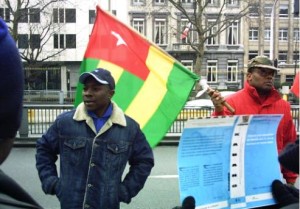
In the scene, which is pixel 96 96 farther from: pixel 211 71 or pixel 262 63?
pixel 211 71

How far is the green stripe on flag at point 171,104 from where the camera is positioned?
363 centimetres

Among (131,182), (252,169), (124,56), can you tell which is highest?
(124,56)

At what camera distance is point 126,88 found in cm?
386

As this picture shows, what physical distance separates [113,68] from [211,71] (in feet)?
152

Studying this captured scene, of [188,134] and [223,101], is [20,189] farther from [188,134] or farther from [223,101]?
[223,101]

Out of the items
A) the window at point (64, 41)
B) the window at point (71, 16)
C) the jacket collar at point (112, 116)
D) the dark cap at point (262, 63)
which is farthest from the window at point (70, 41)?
the jacket collar at point (112, 116)

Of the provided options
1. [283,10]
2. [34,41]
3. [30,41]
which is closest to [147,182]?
[30,41]

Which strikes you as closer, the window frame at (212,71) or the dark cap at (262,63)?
the dark cap at (262,63)

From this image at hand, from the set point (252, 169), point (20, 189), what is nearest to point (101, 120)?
point (252, 169)

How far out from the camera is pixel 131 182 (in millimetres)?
2938

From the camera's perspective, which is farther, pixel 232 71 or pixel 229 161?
pixel 232 71

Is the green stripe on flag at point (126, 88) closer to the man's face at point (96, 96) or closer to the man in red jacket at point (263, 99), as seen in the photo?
the man's face at point (96, 96)

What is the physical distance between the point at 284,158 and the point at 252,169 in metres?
0.71

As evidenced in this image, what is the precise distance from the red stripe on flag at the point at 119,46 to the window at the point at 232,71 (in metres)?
46.7
